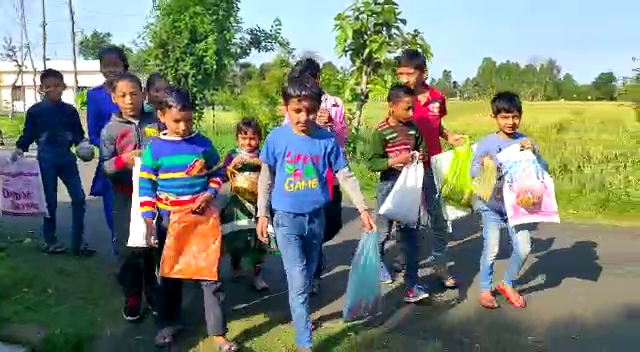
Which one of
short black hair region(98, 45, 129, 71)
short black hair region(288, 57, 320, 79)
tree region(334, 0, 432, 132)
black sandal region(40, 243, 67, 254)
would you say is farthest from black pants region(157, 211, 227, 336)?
Result: tree region(334, 0, 432, 132)

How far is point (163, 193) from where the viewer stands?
4.45m

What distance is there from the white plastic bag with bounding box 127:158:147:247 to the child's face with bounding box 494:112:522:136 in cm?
258

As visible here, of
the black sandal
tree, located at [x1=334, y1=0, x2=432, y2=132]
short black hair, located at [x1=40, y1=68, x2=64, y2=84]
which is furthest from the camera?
tree, located at [x1=334, y1=0, x2=432, y2=132]

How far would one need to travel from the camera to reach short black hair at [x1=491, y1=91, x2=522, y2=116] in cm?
524

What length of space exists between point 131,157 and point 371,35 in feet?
16.0

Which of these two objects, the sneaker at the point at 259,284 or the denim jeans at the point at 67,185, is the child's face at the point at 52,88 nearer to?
the denim jeans at the point at 67,185

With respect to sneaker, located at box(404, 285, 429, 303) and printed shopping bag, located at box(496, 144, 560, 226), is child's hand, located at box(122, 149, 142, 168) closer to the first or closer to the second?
sneaker, located at box(404, 285, 429, 303)

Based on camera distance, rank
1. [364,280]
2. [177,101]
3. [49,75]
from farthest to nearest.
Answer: [49,75], [364,280], [177,101]

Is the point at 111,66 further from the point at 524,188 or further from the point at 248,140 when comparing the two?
the point at 524,188

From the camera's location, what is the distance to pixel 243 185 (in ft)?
16.8

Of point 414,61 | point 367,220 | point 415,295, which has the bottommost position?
point 415,295

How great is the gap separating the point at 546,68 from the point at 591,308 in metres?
46.1

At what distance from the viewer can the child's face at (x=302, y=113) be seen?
4238 millimetres

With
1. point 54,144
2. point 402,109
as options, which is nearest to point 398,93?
point 402,109
